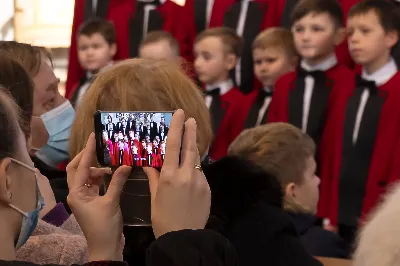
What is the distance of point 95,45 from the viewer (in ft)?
14.2

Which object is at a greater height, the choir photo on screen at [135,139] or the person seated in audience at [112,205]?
the choir photo on screen at [135,139]

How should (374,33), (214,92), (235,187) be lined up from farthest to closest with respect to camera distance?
(214,92) → (374,33) → (235,187)

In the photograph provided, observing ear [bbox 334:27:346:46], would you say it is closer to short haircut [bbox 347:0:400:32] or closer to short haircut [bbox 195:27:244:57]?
short haircut [bbox 347:0:400:32]

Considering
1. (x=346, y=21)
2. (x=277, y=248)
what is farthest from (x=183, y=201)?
(x=346, y=21)

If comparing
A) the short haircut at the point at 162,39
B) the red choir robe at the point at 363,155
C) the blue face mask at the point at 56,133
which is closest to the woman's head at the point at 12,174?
the blue face mask at the point at 56,133

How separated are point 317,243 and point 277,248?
0.76 m

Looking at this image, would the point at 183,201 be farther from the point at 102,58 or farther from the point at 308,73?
the point at 102,58

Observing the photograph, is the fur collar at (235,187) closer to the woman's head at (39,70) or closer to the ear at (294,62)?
the woman's head at (39,70)

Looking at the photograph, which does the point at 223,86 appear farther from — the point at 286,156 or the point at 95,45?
the point at 286,156

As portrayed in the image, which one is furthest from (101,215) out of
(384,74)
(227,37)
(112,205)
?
(227,37)

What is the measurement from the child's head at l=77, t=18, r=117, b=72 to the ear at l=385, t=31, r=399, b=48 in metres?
1.56

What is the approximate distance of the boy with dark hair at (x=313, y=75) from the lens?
11.5 feet

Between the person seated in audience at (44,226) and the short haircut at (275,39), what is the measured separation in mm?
2286

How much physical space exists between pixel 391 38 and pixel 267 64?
0.61 metres
